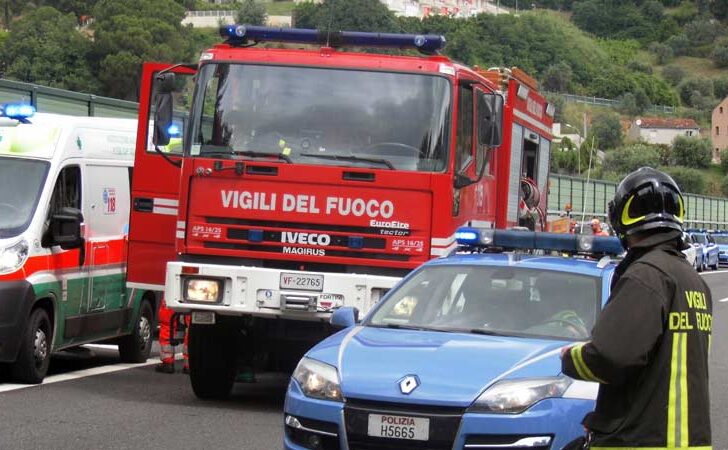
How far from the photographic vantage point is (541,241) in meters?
9.42

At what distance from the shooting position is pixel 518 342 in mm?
7949

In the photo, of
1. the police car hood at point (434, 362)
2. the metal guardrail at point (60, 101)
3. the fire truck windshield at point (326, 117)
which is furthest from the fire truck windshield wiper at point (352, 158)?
the metal guardrail at point (60, 101)

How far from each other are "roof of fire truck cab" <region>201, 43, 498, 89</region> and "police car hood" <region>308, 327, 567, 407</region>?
3.95 meters

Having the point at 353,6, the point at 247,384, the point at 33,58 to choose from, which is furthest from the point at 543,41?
the point at 247,384

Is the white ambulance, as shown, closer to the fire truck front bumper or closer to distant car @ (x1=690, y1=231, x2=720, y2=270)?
the fire truck front bumper

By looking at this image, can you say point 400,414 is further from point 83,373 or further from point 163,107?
point 83,373

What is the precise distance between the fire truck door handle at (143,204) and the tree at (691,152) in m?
166

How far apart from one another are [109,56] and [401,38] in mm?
89662

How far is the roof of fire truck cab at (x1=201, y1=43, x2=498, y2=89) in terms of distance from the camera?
38.0 feet

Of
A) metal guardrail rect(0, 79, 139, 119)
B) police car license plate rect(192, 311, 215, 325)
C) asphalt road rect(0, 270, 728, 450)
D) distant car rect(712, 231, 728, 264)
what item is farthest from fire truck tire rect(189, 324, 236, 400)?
distant car rect(712, 231, 728, 264)

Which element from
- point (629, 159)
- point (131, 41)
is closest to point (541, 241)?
point (131, 41)

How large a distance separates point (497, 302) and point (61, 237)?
18.6ft

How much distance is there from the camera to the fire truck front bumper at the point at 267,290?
11.3 metres

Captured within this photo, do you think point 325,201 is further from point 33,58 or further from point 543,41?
point 543,41
